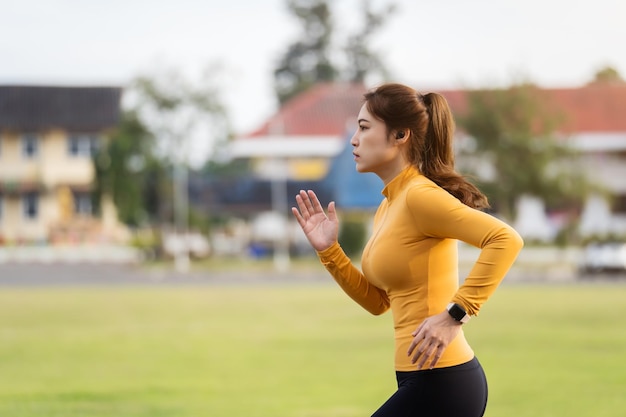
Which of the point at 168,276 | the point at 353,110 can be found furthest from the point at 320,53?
the point at 168,276

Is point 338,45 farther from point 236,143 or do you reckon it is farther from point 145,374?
point 145,374

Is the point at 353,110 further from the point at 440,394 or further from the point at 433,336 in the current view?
the point at 433,336

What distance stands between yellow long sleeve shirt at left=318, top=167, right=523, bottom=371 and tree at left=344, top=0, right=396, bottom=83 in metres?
72.6

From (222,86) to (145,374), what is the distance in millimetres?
48248

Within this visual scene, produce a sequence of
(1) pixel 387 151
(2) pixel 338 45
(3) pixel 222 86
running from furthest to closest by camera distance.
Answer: (2) pixel 338 45, (3) pixel 222 86, (1) pixel 387 151

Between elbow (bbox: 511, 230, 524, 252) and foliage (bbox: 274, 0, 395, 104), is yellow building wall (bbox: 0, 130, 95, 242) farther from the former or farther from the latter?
elbow (bbox: 511, 230, 524, 252)

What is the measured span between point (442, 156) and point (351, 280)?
0.61 meters

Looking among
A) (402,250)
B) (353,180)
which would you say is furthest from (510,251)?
(353,180)

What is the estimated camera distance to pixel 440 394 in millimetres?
4000

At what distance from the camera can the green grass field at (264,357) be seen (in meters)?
10.7

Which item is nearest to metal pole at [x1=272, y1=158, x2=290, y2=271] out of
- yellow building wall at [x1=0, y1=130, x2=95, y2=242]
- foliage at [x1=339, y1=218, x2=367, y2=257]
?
foliage at [x1=339, y1=218, x2=367, y2=257]

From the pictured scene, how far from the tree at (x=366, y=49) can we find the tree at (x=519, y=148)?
23873 millimetres

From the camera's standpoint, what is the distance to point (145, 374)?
1322 cm

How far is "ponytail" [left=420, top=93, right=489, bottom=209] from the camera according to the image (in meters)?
4.08
